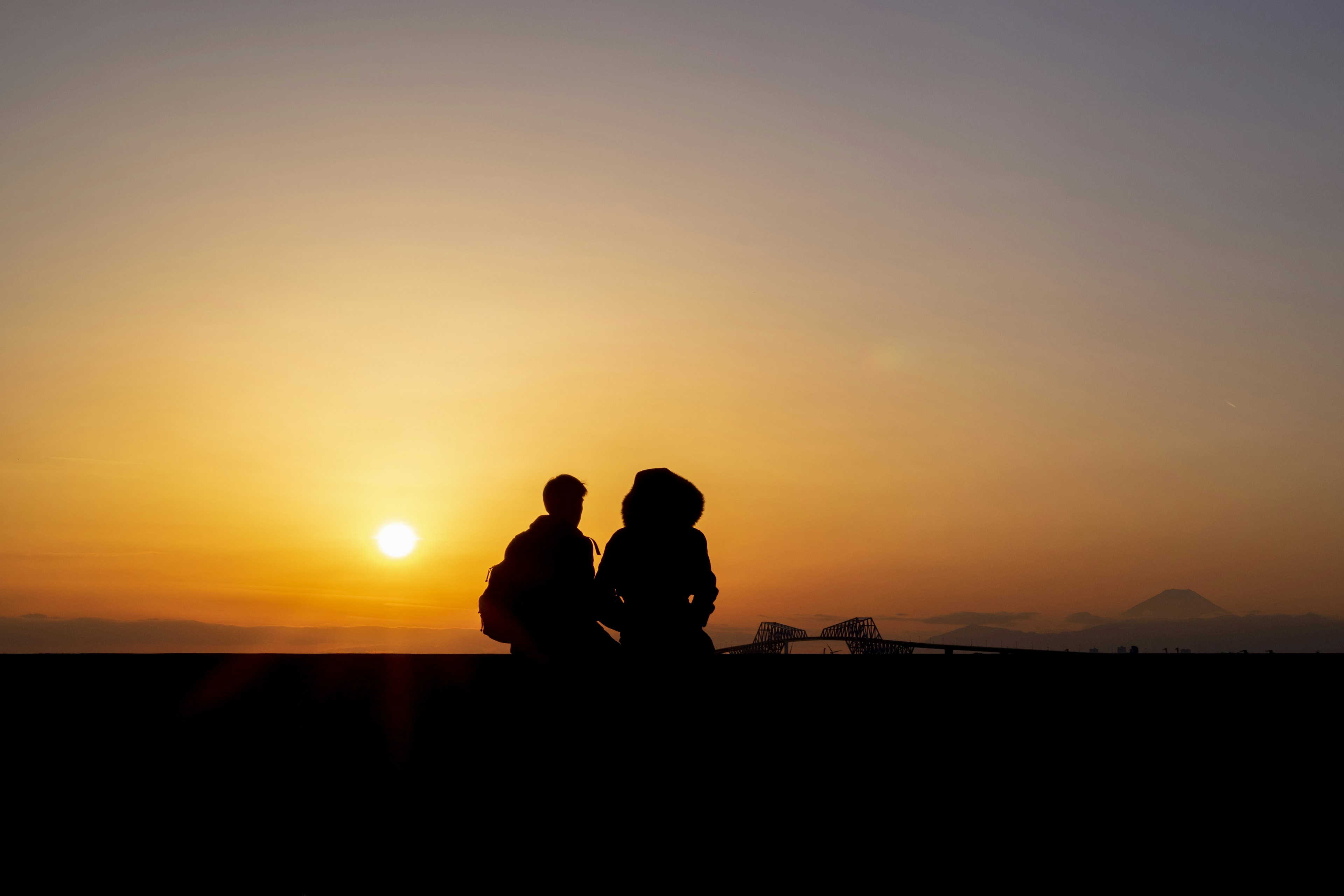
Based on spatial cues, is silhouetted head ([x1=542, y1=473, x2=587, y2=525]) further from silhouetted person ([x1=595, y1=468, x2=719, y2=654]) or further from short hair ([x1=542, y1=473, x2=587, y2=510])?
silhouetted person ([x1=595, y1=468, x2=719, y2=654])

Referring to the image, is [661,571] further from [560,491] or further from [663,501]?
[560,491]

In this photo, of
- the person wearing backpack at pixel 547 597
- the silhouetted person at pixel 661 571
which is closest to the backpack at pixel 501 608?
the person wearing backpack at pixel 547 597

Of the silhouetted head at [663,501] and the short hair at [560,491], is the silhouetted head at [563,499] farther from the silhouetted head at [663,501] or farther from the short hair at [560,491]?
the silhouetted head at [663,501]

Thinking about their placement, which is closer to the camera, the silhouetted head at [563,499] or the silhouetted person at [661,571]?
the silhouetted person at [661,571]

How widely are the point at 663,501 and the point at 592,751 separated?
124 centimetres

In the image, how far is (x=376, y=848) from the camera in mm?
3422

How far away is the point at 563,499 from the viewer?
508 cm

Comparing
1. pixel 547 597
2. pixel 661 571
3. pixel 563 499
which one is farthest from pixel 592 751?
pixel 563 499

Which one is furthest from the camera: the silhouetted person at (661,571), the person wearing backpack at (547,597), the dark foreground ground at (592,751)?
the person wearing backpack at (547,597)

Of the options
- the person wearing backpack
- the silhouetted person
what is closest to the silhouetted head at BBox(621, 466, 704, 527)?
the silhouetted person

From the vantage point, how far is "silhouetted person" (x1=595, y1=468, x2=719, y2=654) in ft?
13.7

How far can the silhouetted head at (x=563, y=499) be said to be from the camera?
508cm

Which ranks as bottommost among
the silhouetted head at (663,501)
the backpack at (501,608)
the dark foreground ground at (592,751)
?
the dark foreground ground at (592,751)

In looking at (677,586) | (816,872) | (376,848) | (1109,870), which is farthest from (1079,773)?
(376,848)
